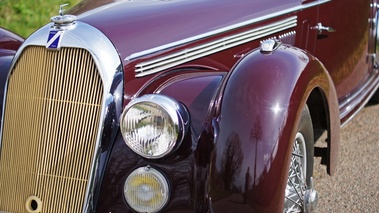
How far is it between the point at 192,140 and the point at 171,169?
15 cm

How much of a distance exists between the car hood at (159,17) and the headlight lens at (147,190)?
0.60m

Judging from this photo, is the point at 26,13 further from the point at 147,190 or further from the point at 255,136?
the point at 255,136

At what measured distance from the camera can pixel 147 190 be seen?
2945 mm

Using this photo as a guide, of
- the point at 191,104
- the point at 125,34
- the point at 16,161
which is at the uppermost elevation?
the point at 125,34

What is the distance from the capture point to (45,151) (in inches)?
123

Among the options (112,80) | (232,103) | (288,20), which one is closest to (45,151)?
(112,80)

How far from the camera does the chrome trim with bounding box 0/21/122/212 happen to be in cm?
306

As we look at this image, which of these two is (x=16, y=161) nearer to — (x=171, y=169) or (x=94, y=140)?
(x=94, y=140)

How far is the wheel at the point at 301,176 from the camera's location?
125 inches

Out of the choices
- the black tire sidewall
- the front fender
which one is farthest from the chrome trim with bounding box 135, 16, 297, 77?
the black tire sidewall

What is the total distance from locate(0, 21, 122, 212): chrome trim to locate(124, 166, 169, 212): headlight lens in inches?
8.3

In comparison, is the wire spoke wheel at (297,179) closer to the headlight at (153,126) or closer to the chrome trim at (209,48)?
the headlight at (153,126)

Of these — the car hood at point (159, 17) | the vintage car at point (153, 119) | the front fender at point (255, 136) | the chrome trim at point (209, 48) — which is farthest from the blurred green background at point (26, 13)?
the front fender at point (255, 136)

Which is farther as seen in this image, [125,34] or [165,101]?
[125,34]
